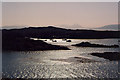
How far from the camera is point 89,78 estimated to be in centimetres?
2998

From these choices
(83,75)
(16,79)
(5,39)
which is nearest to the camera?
(16,79)

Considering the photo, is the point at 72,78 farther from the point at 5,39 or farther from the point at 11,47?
the point at 5,39

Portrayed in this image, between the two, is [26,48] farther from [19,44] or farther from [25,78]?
[25,78]

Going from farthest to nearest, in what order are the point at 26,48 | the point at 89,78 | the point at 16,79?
the point at 26,48
the point at 89,78
the point at 16,79

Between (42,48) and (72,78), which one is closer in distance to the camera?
(72,78)

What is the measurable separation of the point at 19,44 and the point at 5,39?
877 centimetres

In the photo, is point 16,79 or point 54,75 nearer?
point 16,79

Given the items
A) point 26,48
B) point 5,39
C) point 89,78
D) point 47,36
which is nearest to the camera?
point 89,78

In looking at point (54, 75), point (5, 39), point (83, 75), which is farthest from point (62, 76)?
point (5, 39)

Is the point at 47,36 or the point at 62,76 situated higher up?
the point at 62,76

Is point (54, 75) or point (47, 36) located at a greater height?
point (54, 75)

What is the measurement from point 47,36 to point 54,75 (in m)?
164

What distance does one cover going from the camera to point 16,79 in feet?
92.2

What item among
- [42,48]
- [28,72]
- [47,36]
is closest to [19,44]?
[42,48]
